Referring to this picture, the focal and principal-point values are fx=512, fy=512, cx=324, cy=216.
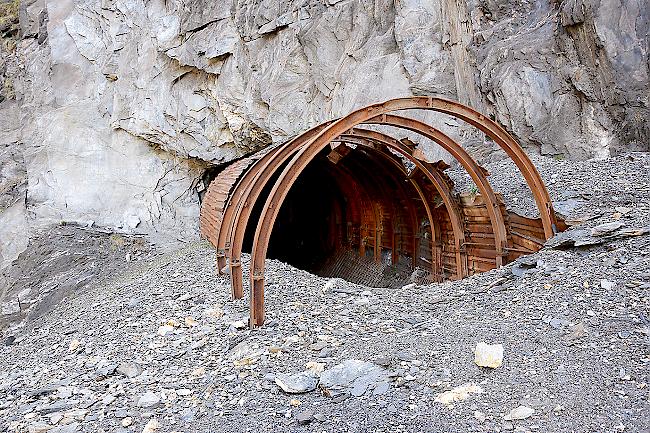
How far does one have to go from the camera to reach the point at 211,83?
1347 cm

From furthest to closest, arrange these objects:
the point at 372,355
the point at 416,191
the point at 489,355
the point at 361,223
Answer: the point at 361,223 → the point at 416,191 → the point at 372,355 → the point at 489,355

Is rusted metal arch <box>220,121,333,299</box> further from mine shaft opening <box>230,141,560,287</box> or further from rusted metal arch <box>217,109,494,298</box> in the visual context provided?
mine shaft opening <box>230,141,560,287</box>

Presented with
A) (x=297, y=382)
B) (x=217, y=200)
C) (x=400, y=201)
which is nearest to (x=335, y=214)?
(x=400, y=201)

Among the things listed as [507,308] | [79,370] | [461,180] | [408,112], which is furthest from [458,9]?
[79,370]

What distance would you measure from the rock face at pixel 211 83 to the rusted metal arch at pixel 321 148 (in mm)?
3498

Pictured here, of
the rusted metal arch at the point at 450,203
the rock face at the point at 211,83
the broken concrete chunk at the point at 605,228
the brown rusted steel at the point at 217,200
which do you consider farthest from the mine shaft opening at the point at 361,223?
the broken concrete chunk at the point at 605,228

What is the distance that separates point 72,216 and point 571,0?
1249 cm

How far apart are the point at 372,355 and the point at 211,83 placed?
1076 centimetres

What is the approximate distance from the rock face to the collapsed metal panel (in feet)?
6.71

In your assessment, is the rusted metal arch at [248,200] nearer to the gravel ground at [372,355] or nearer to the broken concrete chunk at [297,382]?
the gravel ground at [372,355]

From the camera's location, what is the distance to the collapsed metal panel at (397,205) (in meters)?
5.52

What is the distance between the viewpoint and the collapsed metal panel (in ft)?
18.1

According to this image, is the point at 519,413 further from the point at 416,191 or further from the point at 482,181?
the point at 416,191

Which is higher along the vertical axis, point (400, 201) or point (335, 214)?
point (400, 201)
